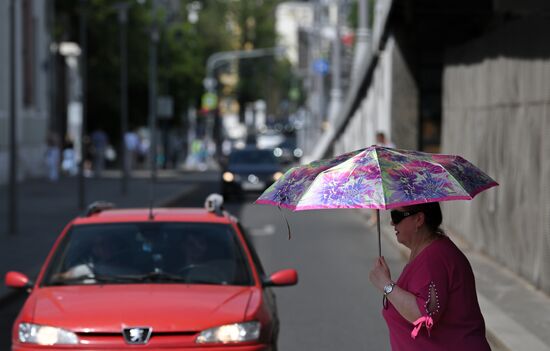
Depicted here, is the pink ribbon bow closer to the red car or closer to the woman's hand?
the woman's hand

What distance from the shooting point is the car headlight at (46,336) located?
7.86 meters

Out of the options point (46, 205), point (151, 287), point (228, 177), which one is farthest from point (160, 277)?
point (228, 177)

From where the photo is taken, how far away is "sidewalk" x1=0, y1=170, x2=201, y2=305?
18.6 metres

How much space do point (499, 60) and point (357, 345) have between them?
7.79 meters

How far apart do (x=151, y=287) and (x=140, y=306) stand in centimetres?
51

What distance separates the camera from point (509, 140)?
17.4 meters

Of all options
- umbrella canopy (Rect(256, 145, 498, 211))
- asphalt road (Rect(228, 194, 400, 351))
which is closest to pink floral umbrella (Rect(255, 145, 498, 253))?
umbrella canopy (Rect(256, 145, 498, 211))

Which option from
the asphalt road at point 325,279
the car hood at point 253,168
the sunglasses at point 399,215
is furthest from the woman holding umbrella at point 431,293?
the car hood at point 253,168

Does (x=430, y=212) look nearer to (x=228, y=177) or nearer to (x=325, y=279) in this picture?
(x=325, y=279)

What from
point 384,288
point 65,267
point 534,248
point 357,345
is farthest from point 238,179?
point 384,288

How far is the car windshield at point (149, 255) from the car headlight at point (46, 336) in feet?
2.82

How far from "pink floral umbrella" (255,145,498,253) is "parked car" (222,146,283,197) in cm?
2946

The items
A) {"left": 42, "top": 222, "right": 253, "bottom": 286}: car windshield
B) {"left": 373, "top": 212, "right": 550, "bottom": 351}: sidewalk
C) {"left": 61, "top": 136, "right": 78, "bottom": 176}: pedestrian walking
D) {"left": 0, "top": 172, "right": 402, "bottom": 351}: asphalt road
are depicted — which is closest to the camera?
{"left": 42, "top": 222, "right": 253, "bottom": 286}: car windshield

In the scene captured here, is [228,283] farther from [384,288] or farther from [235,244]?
[384,288]
